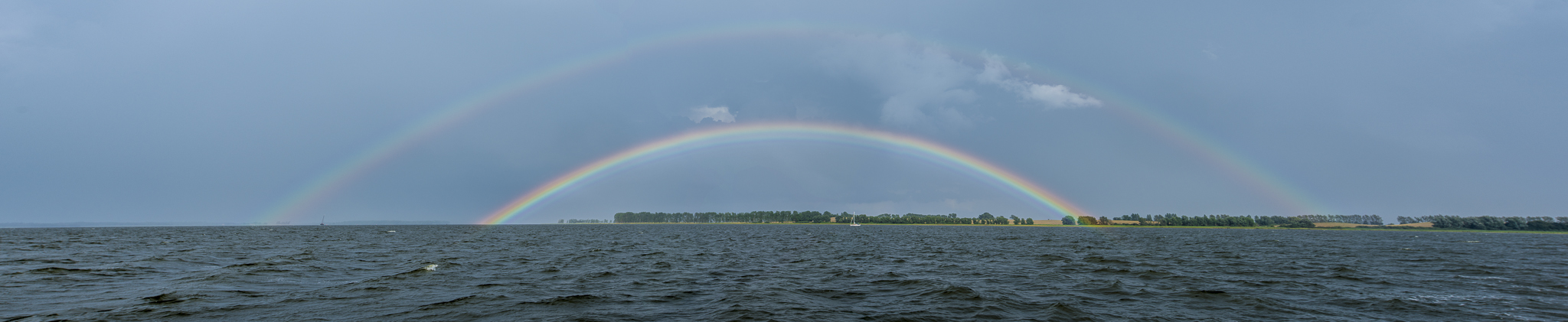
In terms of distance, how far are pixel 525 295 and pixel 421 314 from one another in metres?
4.13

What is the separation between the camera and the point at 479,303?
706 inches

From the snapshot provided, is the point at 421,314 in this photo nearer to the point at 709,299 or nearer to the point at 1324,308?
the point at 709,299

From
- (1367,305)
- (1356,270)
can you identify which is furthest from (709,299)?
(1356,270)

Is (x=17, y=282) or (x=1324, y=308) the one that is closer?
(x=1324, y=308)

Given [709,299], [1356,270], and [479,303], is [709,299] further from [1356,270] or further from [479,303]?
[1356,270]

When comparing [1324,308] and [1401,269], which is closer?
[1324,308]

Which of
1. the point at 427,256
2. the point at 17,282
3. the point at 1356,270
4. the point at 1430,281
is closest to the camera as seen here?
the point at 17,282

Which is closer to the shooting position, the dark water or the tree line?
the dark water

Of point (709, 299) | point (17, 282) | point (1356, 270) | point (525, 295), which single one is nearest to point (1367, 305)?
point (1356, 270)

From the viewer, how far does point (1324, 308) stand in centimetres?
1789

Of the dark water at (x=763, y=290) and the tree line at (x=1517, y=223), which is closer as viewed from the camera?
the dark water at (x=763, y=290)

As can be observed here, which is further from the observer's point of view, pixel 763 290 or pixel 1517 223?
pixel 1517 223

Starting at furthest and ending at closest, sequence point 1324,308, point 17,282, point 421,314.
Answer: point 17,282 → point 1324,308 → point 421,314

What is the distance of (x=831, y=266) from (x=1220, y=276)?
18.9m
